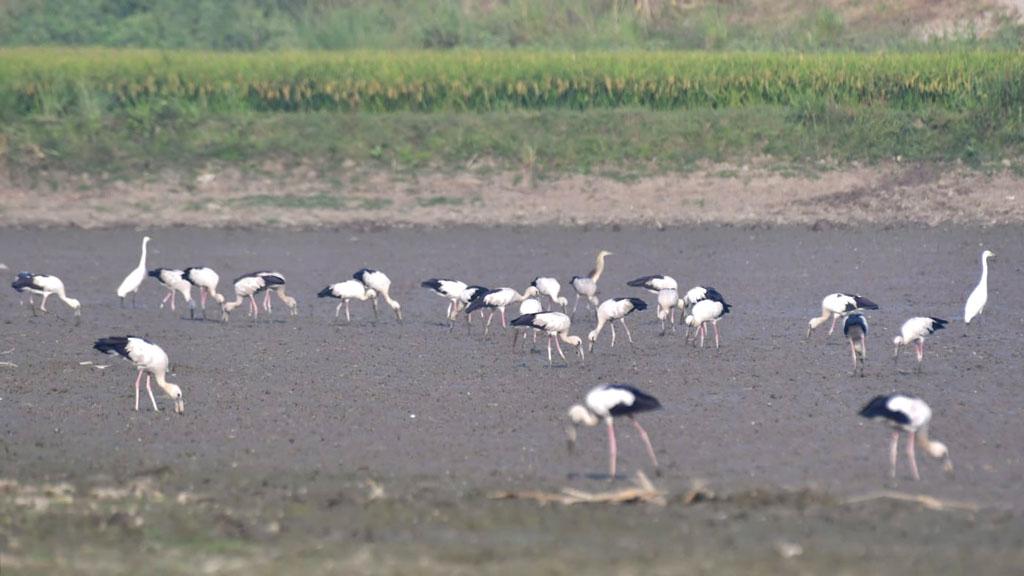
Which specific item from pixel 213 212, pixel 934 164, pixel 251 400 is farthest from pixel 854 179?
pixel 251 400

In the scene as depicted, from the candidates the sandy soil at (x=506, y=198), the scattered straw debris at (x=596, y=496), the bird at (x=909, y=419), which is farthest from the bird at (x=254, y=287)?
the bird at (x=909, y=419)

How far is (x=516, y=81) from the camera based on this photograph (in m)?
31.5

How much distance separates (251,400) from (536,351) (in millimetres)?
4202

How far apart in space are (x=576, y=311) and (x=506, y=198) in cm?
636

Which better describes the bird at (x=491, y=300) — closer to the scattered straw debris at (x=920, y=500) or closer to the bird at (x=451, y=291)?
the bird at (x=451, y=291)

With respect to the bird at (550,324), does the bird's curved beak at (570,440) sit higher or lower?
higher

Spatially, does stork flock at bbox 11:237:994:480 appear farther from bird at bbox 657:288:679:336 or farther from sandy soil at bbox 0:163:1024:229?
sandy soil at bbox 0:163:1024:229

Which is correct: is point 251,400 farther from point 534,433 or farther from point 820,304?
point 820,304

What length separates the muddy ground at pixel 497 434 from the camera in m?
10.3

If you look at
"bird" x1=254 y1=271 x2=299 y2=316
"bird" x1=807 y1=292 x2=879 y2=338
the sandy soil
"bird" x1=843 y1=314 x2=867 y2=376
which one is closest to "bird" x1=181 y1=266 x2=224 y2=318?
"bird" x1=254 y1=271 x2=299 y2=316

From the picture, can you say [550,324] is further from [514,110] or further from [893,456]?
[514,110]

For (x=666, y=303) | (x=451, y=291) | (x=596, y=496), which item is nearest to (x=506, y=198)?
(x=451, y=291)

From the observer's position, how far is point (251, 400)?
15.6 meters

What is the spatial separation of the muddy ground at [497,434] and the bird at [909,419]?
8.2 inches
